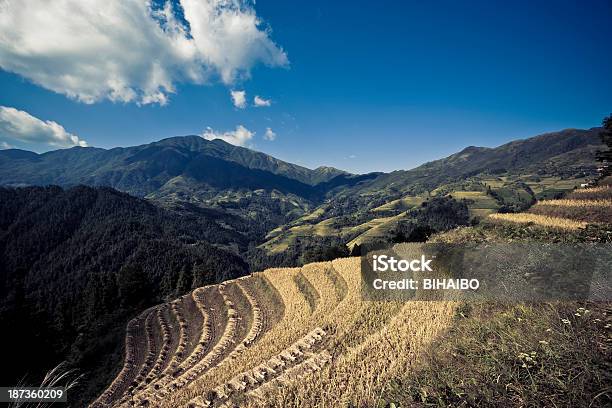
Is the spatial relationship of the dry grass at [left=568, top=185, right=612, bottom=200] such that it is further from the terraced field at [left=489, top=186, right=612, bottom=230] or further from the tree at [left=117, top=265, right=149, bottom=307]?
the tree at [left=117, top=265, right=149, bottom=307]

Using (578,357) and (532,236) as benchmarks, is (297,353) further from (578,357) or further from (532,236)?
(532,236)

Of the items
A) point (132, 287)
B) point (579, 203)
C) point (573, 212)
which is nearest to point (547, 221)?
point (573, 212)

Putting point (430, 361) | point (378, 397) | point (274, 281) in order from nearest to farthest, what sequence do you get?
point (378, 397), point (430, 361), point (274, 281)

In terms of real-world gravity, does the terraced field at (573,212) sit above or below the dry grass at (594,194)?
below

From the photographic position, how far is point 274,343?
16469 mm

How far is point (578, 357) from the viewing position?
211 inches

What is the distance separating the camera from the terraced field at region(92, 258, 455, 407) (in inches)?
391

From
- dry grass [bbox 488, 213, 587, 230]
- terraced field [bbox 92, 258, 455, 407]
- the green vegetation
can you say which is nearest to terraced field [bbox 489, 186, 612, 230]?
dry grass [bbox 488, 213, 587, 230]

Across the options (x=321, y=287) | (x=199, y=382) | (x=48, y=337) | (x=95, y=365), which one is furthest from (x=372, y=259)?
(x=48, y=337)

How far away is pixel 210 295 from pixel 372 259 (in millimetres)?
17182

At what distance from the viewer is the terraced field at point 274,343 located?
9922mm

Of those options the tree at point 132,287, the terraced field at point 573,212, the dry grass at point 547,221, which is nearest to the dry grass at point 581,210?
the terraced field at point 573,212

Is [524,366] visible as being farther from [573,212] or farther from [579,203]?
[579,203]

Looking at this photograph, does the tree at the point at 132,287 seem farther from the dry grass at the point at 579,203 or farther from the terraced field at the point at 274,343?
the dry grass at the point at 579,203
